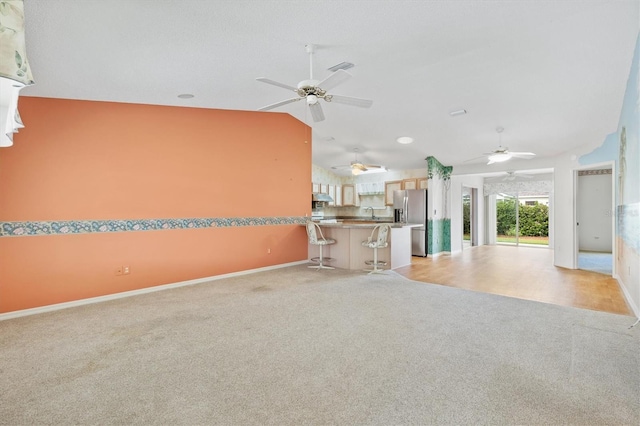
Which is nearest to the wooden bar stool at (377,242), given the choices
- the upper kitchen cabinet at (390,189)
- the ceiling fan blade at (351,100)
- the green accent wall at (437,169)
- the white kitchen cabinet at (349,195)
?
the ceiling fan blade at (351,100)

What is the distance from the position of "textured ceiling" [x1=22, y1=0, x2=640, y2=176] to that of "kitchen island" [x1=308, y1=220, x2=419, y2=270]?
226 centimetres

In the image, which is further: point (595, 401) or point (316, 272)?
point (316, 272)

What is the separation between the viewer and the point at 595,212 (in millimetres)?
8547

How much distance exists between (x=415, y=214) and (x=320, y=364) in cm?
654

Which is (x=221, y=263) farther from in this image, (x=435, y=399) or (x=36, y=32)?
(x=435, y=399)

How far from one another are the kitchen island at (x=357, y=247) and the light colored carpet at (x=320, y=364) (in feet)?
6.68

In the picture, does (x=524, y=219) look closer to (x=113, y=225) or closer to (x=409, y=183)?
(x=409, y=183)

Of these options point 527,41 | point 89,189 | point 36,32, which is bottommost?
point 89,189

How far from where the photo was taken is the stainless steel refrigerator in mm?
8055

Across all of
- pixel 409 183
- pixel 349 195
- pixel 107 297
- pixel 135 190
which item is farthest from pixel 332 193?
pixel 107 297

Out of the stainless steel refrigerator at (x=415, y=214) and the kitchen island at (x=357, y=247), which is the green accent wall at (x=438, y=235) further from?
the kitchen island at (x=357, y=247)

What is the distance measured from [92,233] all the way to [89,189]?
1.97 feet

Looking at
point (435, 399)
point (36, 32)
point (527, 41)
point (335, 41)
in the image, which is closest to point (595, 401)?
point (435, 399)

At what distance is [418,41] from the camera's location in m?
3.16
